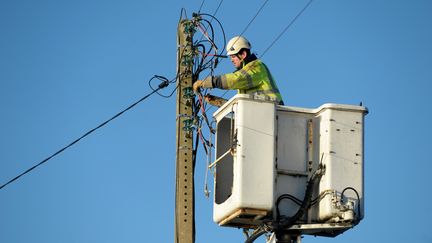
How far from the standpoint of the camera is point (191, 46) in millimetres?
16641

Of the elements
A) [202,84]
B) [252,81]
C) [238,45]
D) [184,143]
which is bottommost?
[184,143]

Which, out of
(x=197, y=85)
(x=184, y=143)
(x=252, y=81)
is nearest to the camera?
(x=252, y=81)

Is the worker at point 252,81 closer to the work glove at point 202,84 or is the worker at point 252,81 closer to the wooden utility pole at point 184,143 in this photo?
the work glove at point 202,84

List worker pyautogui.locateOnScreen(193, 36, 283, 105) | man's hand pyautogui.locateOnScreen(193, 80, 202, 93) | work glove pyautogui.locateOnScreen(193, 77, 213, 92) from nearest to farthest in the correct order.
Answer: worker pyautogui.locateOnScreen(193, 36, 283, 105), work glove pyautogui.locateOnScreen(193, 77, 213, 92), man's hand pyautogui.locateOnScreen(193, 80, 202, 93)

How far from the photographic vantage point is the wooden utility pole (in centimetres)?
1557

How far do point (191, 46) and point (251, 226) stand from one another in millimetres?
3754

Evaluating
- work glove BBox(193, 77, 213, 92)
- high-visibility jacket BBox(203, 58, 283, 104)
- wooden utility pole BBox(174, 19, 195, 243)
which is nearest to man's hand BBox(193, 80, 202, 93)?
work glove BBox(193, 77, 213, 92)

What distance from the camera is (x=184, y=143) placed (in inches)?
631

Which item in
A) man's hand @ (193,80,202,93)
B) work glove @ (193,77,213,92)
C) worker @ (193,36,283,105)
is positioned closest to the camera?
worker @ (193,36,283,105)

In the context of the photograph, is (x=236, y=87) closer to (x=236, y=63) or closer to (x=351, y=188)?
(x=236, y=63)

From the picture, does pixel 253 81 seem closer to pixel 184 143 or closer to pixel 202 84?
pixel 202 84

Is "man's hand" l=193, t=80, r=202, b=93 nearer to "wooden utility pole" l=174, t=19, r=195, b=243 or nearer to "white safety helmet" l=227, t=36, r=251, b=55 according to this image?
"wooden utility pole" l=174, t=19, r=195, b=243

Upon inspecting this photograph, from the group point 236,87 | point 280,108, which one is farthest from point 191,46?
point 280,108

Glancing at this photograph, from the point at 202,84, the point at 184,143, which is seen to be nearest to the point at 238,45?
the point at 202,84
